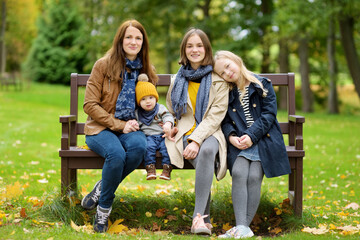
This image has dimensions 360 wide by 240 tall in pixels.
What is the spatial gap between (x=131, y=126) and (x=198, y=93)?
63 centimetres

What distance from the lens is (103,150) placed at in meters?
3.58

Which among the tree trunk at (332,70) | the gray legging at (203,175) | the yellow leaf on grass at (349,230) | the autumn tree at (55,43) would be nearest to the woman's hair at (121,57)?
the gray legging at (203,175)

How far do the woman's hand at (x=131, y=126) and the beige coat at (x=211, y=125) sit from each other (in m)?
0.28

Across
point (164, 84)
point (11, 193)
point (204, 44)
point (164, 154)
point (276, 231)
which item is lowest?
point (276, 231)

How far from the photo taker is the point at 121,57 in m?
3.96

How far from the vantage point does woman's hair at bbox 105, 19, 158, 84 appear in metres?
3.86

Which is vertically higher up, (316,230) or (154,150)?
(154,150)

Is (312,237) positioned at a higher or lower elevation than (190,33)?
lower

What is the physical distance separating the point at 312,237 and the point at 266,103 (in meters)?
1.14

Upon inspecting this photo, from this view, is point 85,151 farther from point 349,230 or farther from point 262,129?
point 349,230

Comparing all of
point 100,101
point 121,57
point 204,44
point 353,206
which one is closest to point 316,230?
point 353,206

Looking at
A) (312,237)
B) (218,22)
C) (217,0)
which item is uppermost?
(217,0)

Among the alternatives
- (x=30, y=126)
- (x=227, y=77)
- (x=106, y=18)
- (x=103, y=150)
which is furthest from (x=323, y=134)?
(x=106, y=18)

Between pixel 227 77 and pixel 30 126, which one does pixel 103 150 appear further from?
pixel 30 126
